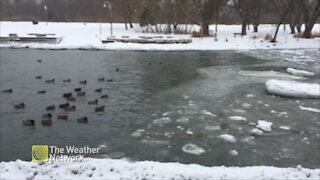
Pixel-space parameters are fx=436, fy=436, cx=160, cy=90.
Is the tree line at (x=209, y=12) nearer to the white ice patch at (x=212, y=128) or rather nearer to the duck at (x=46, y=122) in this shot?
the white ice patch at (x=212, y=128)

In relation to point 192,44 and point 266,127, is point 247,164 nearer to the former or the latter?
point 266,127

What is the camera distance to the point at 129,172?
6.58 m

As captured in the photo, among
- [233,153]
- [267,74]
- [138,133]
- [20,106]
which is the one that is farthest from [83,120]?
[267,74]

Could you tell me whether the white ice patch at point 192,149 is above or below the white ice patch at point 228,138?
below

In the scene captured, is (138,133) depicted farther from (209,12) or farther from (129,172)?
(209,12)

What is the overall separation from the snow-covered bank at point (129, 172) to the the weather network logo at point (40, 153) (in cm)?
56

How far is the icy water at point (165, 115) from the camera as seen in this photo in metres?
8.68

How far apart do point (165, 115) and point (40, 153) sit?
4583 mm

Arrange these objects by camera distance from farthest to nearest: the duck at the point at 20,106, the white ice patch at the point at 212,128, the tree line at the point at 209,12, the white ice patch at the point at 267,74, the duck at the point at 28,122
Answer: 1. the tree line at the point at 209,12
2. the white ice patch at the point at 267,74
3. the duck at the point at 20,106
4. the duck at the point at 28,122
5. the white ice patch at the point at 212,128

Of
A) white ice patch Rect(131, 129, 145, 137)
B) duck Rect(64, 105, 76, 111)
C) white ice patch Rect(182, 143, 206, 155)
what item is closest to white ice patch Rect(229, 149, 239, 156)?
white ice patch Rect(182, 143, 206, 155)

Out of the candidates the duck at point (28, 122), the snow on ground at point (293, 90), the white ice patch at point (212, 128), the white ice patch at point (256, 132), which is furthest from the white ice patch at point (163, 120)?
the snow on ground at point (293, 90)

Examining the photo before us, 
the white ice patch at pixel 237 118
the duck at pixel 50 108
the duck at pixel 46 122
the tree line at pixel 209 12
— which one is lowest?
the white ice patch at pixel 237 118

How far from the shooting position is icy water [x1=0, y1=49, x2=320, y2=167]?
868 cm

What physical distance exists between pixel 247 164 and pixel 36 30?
150ft
